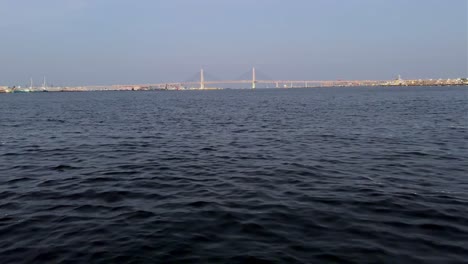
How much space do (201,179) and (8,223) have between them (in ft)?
17.3

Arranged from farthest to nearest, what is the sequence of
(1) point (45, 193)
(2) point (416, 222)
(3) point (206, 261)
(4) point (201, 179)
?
(4) point (201, 179), (1) point (45, 193), (2) point (416, 222), (3) point (206, 261)

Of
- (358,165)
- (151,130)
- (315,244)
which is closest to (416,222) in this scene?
(315,244)

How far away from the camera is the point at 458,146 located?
16.4 metres

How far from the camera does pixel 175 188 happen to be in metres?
10.1

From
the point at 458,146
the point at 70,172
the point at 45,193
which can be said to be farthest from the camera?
the point at 458,146

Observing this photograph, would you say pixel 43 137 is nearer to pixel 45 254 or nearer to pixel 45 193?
pixel 45 193

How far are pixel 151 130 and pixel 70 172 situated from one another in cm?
1271

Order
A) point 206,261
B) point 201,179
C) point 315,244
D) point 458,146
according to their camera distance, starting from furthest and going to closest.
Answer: point 458,146 → point 201,179 → point 315,244 → point 206,261

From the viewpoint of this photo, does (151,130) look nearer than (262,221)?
No

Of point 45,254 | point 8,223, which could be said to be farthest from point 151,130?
point 45,254

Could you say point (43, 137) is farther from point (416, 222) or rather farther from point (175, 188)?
point (416, 222)

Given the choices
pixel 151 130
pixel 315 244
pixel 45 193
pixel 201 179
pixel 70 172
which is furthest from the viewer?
pixel 151 130

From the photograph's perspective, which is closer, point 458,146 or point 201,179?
point 201,179

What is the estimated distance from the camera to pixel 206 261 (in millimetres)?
5785
